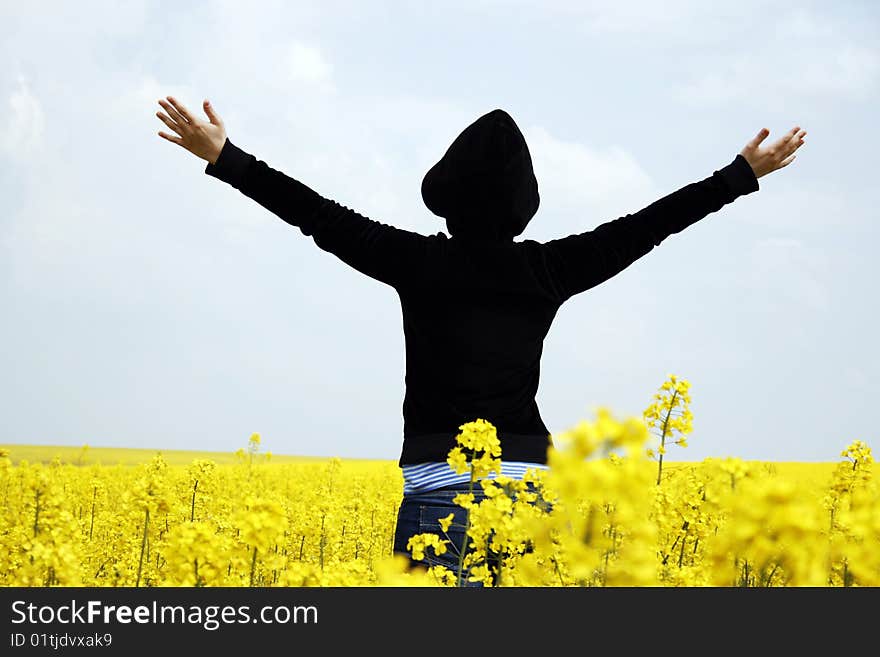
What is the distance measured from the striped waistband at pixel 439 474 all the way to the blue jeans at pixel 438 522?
24 millimetres

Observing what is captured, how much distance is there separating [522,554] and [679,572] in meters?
0.57

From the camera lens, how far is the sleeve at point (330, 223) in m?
3.21

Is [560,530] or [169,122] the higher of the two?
[169,122]

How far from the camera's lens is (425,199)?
3.52 meters

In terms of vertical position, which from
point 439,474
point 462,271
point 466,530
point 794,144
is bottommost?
point 466,530

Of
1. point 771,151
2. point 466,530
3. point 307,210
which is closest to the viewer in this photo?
point 466,530

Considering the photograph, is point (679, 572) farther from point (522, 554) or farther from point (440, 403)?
point (440, 403)

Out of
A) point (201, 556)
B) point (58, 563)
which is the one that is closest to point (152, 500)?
point (58, 563)

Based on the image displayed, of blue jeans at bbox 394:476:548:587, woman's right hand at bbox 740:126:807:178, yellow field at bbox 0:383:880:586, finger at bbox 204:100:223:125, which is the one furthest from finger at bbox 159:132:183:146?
woman's right hand at bbox 740:126:807:178

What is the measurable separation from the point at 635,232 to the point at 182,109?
79.4 inches

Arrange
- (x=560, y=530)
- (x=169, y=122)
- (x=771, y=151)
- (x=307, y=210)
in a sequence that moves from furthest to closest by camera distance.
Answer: (x=771, y=151) < (x=169, y=122) < (x=307, y=210) < (x=560, y=530)

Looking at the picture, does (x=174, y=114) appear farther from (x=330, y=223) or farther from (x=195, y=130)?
(x=330, y=223)

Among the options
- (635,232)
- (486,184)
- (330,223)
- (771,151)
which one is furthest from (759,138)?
(330,223)

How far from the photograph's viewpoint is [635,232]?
11.5ft
